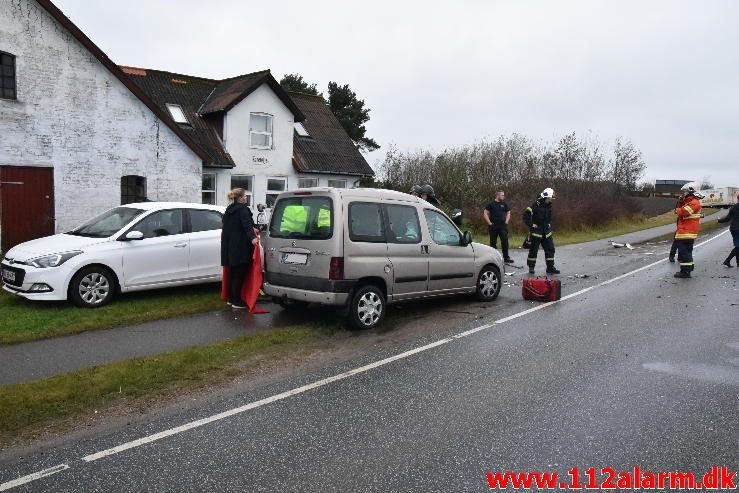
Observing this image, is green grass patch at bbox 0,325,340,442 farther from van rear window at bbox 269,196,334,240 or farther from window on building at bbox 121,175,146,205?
window on building at bbox 121,175,146,205

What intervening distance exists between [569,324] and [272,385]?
4.54 metres

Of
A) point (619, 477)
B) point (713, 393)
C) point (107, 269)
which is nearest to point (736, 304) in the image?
point (713, 393)

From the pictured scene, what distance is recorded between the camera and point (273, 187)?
82.0ft

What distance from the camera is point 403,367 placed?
20.4 feet

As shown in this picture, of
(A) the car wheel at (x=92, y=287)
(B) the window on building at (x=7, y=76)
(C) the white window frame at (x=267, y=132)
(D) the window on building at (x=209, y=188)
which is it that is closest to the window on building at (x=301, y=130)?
(C) the white window frame at (x=267, y=132)

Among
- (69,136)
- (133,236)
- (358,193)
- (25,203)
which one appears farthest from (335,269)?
(69,136)

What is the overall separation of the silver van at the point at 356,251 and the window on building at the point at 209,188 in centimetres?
1501

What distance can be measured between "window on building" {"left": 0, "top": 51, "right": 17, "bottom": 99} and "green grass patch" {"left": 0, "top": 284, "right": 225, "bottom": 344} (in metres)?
7.77

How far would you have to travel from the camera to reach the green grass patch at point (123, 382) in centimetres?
492

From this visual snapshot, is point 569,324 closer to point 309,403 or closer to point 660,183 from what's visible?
point 309,403

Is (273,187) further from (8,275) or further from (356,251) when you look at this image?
(356,251)

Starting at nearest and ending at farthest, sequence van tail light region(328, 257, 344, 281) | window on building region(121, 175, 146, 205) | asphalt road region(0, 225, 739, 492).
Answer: asphalt road region(0, 225, 739, 492), van tail light region(328, 257, 344, 281), window on building region(121, 175, 146, 205)

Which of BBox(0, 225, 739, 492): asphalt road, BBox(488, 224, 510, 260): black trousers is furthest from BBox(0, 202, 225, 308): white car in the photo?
BBox(488, 224, 510, 260): black trousers

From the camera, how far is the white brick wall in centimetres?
1534
